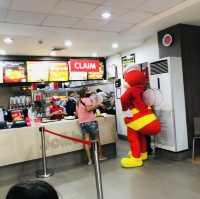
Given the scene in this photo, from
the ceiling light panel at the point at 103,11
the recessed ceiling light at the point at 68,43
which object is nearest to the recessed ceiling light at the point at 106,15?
the ceiling light panel at the point at 103,11

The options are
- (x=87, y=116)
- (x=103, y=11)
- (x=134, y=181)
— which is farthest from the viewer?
(x=87, y=116)

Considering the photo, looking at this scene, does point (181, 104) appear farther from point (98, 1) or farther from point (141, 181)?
point (98, 1)

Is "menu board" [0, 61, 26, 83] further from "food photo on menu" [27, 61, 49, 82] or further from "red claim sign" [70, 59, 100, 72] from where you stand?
"red claim sign" [70, 59, 100, 72]

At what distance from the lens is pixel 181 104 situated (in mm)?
4898

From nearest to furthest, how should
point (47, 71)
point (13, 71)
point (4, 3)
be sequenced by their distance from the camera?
point (4, 3) → point (13, 71) → point (47, 71)

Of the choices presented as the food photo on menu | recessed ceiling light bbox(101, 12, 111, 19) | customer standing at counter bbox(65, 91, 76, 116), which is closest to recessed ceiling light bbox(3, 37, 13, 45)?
the food photo on menu

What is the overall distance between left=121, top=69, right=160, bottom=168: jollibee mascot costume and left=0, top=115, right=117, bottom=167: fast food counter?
1116 millimetres

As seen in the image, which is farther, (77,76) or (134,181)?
(77,76)

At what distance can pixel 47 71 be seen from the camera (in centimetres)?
715

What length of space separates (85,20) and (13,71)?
3.08m

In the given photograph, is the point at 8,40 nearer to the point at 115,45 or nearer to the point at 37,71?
the point at 37,71

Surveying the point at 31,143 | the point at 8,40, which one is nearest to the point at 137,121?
the point at 31,143

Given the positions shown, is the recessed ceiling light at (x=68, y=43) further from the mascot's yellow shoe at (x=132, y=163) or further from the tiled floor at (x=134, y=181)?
the mascot's yellow shoe at (x=132, y=163)

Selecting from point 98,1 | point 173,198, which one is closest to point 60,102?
point 98,1
